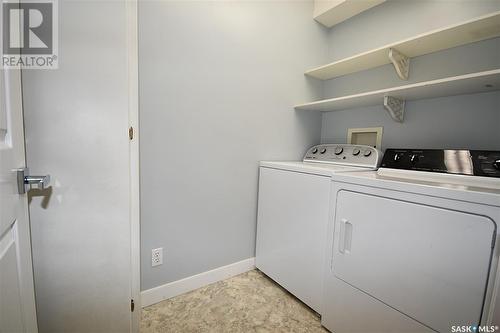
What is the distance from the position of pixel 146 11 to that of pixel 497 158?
2.01 meters

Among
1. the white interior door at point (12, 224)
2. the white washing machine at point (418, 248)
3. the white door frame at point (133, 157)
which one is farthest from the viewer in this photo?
the white door frame at point (133, 157)

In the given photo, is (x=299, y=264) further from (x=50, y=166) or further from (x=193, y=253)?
(x=50, y=166)

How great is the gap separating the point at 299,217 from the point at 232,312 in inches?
29.6

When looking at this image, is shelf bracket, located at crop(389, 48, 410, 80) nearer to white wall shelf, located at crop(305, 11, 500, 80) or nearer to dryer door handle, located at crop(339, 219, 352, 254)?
white wall shelf, located at crop(305, 11, 500, 80)

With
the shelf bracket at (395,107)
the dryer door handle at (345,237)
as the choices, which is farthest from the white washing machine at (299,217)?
the shelf bracket at (395,107)

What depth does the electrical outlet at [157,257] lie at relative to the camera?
1406mm

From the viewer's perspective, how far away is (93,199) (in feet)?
2.89

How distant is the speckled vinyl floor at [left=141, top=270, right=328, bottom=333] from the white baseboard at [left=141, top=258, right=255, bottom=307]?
0.03 meters

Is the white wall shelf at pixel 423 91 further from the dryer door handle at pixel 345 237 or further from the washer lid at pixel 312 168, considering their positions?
the dryer door handle at pixel 345 237

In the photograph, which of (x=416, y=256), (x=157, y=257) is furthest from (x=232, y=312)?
(x=416, y=256)

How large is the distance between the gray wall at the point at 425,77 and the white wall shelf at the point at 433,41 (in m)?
0.07

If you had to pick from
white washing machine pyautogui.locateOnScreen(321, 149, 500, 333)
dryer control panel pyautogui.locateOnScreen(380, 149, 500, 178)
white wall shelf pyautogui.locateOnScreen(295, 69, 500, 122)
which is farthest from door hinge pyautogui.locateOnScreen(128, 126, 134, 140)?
dryer control panel pyautogui.locateOnScreen(380, 149, 500, 178)

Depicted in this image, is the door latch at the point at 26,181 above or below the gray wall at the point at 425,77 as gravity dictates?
below

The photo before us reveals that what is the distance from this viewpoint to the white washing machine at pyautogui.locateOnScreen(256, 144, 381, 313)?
132 cm
